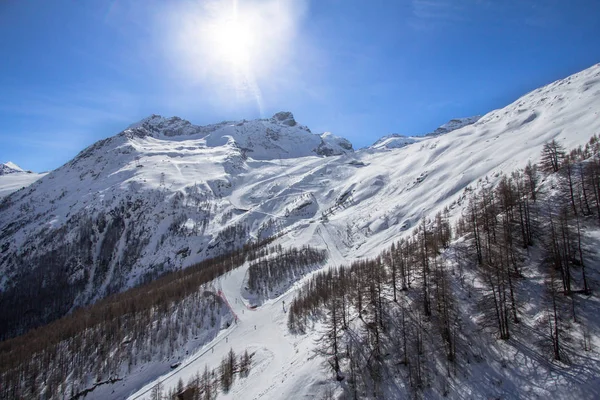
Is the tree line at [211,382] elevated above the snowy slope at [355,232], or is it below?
below

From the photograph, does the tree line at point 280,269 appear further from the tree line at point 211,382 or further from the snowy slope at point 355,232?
the tree line at point 211,382

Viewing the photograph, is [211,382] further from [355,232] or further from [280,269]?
[355,232]

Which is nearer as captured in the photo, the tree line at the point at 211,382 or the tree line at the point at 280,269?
the tree line at the point at 211,382

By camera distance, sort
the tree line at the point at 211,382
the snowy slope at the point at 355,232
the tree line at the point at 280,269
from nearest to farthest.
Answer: the snowy slope at the point at 355,232, the tree line at the point at 211,382, the tree line at the point at 280,269

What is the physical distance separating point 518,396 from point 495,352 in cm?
575

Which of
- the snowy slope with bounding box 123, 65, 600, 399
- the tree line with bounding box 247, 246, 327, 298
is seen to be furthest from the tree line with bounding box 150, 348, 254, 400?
the tree line with bounding box 247, 246, 327, 298

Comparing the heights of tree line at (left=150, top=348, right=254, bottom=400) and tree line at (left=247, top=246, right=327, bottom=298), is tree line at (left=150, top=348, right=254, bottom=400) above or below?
below

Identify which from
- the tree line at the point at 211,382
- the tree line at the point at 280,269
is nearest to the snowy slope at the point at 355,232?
the tree line at the point at 211,382

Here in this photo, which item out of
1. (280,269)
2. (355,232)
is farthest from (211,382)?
(355,232)

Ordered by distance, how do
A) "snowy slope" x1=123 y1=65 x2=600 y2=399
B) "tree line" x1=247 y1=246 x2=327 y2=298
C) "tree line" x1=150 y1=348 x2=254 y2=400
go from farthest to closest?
"tree line" x1=247 y1=246 x2=327 y2=298
"tree line" x1=150 y1=348 x2=254 y2=400
"snowy slope" x1=123 y1=65 x2=600 y2=399

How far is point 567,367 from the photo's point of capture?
31.3 meters

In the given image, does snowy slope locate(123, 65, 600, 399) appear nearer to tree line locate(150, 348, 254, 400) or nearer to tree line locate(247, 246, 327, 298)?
tree line locate(150, 348, 254, 400)

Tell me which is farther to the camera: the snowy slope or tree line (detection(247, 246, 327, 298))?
tree line (detection(247, 246, 327, 298))

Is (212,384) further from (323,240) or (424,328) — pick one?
(323,240)
